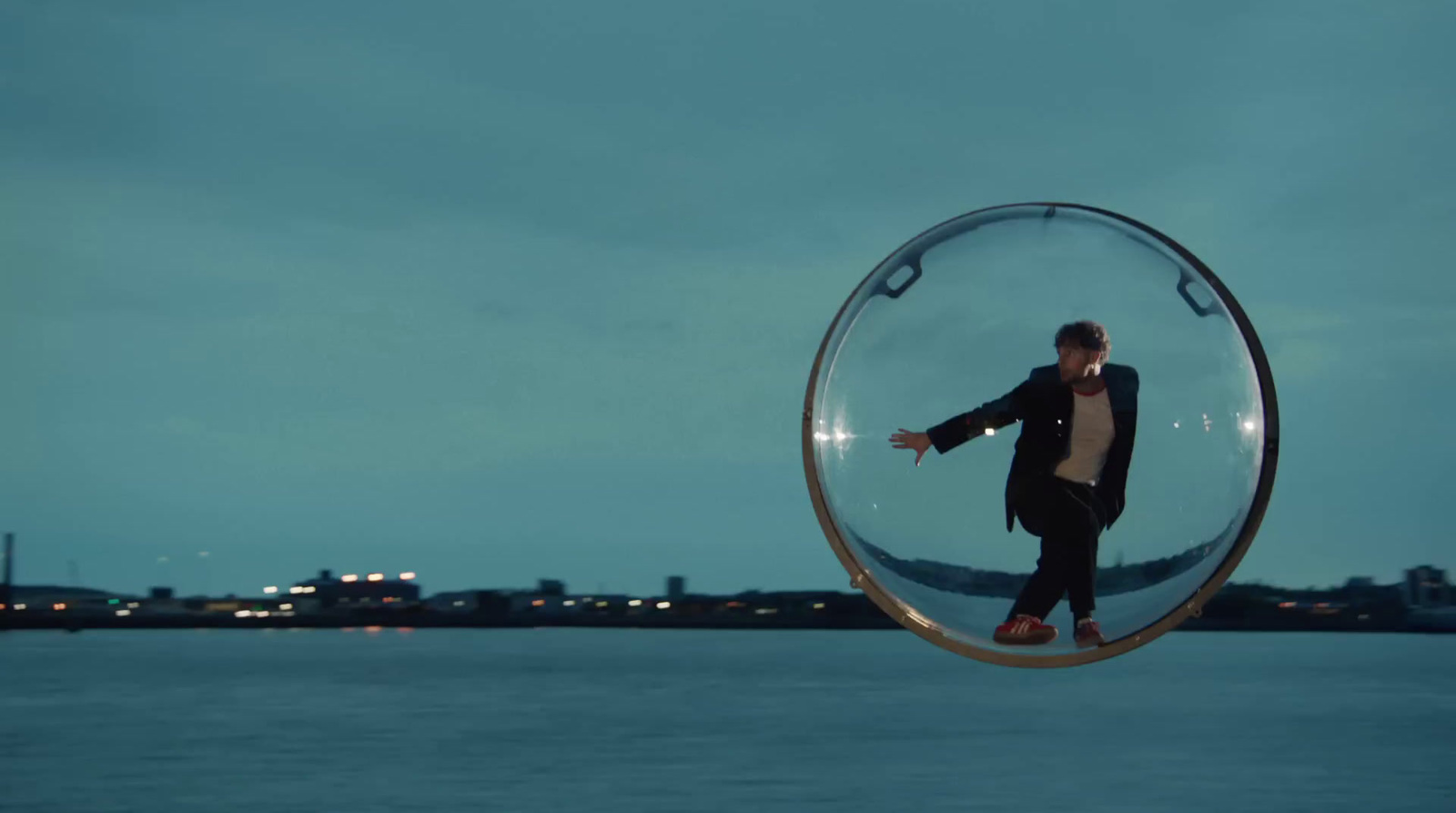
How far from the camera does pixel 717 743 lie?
6831 cm

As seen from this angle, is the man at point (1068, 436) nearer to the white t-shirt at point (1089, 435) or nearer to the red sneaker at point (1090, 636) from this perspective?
the white t-shirt at point (1089, 435)

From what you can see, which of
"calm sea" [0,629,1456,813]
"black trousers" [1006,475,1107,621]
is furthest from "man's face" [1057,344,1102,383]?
"calm sea" [0,629,1456,813]

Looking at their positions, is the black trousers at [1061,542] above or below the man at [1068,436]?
below

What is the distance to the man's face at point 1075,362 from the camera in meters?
3.28

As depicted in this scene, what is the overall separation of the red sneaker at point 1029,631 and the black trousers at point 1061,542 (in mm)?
12

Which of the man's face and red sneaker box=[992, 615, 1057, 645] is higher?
the man's face

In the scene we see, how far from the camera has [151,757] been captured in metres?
63.8

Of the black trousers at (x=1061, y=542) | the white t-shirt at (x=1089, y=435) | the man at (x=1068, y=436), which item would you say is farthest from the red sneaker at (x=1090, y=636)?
the white t-shirt at (x=1089, y=435)

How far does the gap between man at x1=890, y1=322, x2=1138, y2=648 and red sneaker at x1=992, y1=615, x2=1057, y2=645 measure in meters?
0.16

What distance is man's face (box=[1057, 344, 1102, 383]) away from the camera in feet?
10.7

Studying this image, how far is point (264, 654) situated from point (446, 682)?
257ft

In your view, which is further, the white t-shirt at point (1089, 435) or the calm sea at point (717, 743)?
the calm sea at point (717, 743)

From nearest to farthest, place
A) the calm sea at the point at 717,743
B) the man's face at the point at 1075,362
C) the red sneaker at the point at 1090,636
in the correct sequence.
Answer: the man's face at the point at 1075,362 → the red sneaker at the point at 1090,636 → the calm sea at the point at 717,743

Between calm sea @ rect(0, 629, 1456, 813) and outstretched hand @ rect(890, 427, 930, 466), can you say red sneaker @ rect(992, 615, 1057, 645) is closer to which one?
outstretched hand @ rect(890, 427, 930, 466)
